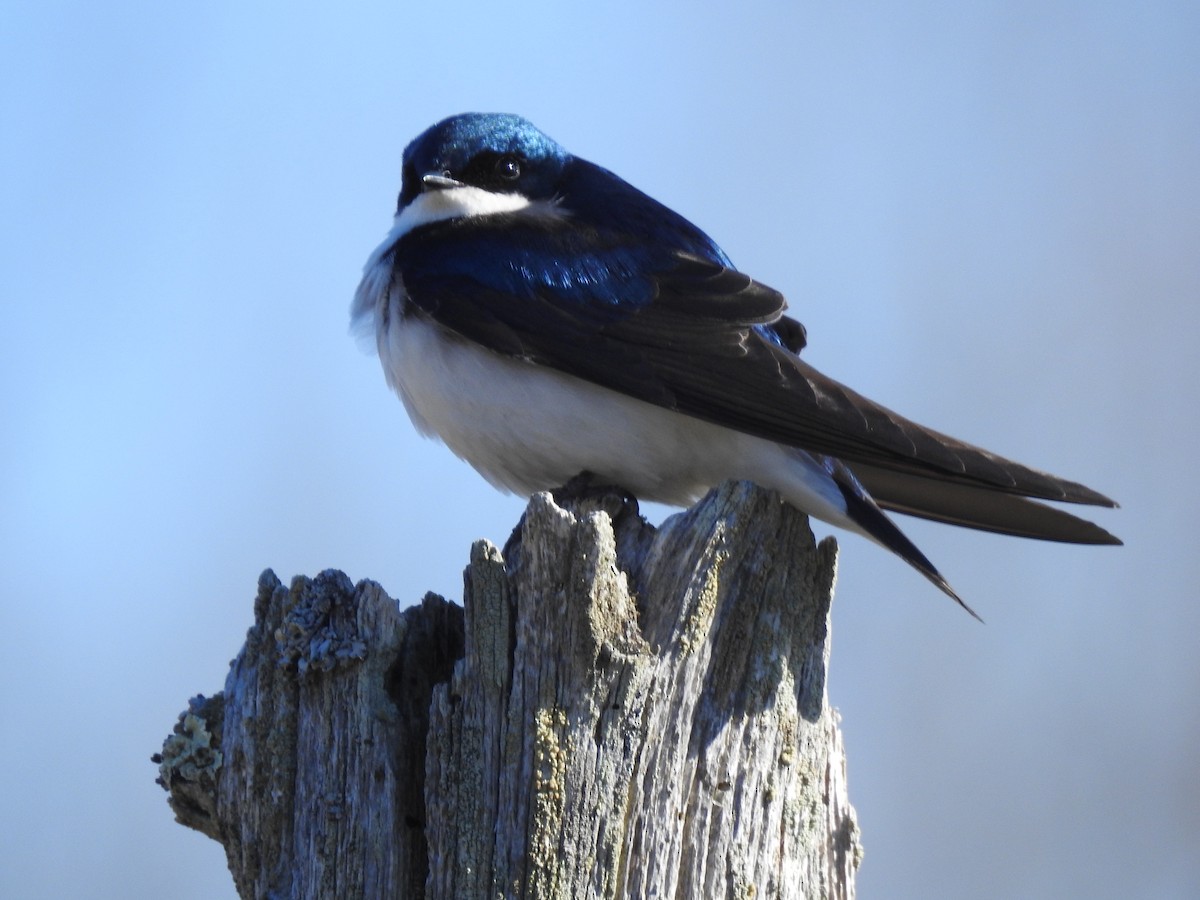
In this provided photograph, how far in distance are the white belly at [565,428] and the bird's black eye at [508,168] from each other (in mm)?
655

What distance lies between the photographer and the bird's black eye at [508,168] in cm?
359

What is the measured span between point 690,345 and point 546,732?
1245mm

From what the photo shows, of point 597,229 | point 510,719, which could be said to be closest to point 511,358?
point 597,229

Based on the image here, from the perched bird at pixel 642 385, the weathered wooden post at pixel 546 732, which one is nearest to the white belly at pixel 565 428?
the perched bird at pixel 642 385

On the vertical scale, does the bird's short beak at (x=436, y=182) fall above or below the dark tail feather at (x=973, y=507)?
above

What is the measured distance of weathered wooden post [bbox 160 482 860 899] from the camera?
189 centimetres

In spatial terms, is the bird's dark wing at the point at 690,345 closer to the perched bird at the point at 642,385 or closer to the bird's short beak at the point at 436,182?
the perched bird at the point at 642,385

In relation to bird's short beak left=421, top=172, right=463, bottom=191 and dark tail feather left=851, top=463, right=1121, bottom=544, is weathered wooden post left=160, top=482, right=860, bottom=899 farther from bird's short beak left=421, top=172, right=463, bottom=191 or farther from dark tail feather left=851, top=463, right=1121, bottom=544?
bird's short beak left=421, top=172, right=463, bottom=191

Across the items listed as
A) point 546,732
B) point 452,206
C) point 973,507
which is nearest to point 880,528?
point 973,507

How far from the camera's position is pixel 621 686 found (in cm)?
192

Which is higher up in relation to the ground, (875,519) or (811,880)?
(875,519)

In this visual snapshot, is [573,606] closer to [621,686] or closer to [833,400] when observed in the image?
[621,686]

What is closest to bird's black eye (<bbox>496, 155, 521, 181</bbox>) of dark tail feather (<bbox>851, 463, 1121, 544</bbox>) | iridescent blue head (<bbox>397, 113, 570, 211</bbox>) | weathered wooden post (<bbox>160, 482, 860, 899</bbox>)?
iridescent blue head (<bbox>397, 113, 570, 211</bbox>)

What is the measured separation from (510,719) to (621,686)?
0.15 meters
